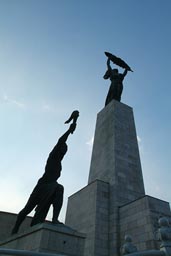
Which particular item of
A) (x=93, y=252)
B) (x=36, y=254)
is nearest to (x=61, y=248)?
(x=36, y=254)

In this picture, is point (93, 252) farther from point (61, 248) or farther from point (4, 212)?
point (4, 212)

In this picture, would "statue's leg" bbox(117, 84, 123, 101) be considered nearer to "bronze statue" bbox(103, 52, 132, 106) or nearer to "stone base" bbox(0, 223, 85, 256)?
"bronze statue" bbox(103, 52, 132, 106)

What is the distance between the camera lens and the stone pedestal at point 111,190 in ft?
41.2

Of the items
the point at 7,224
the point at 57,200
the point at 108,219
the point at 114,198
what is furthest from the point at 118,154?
the point at 7,224

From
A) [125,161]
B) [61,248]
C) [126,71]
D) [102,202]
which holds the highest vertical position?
[126,71]

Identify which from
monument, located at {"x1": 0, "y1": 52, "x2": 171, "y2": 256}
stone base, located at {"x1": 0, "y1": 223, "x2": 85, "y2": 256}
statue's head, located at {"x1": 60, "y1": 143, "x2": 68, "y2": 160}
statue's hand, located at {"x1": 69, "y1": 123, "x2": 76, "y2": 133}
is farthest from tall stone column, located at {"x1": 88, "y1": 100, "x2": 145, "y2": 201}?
stone base, located at {"x1": 0, "y1": 223, "x2": 85, "y2": 256}

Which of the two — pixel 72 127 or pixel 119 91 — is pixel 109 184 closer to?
pixel 72 127

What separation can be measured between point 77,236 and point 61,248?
624 mm

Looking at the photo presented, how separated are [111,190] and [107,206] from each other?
39.3 inches

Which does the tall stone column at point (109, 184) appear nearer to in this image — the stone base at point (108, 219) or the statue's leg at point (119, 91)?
the stone base at point (108, 219)

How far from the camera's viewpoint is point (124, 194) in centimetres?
1456

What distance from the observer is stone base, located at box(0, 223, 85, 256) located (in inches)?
241

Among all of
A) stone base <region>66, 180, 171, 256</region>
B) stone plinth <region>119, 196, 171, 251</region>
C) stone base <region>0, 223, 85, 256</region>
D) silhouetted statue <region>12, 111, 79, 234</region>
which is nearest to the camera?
stone base <region>0, 223, 85, 256</region>

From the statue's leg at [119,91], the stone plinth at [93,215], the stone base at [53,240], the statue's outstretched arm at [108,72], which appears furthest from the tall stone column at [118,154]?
the stone base at [53,240]
